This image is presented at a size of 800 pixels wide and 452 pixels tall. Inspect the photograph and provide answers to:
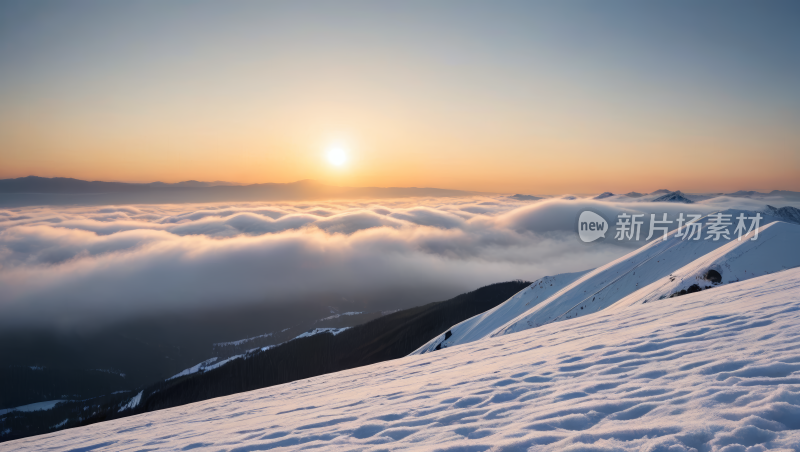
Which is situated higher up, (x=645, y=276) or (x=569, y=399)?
(x=569, y=399)

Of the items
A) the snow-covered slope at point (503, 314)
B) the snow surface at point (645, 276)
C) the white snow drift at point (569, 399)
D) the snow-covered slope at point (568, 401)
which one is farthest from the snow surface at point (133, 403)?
the white snow drift at point (569, 399)

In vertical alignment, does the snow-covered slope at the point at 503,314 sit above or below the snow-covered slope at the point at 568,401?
below

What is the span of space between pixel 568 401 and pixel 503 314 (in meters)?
43.1

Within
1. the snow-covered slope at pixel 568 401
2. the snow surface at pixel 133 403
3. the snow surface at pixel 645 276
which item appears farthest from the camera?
the snow surface at pixel 133 403

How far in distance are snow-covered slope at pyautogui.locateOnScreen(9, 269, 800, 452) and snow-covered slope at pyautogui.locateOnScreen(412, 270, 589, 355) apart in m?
33.5

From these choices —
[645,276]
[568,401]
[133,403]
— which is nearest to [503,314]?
[645,276]

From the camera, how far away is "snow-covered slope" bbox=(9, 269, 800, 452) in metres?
4.04

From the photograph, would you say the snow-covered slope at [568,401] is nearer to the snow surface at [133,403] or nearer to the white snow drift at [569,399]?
the white snow drift at [569,399]

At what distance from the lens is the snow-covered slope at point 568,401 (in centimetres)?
404

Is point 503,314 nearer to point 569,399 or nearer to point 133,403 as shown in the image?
point 569,399

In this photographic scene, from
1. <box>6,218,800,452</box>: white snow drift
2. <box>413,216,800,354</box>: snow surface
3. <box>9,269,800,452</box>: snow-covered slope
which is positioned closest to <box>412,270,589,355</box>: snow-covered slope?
<box>413,216,800,354</box>: snow surface

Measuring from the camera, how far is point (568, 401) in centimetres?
531

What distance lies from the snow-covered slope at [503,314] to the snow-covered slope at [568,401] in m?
33.5

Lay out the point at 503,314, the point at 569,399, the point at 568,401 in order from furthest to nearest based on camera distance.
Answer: the point at 503,314 → the point at 569,399 → the point at 568,401
